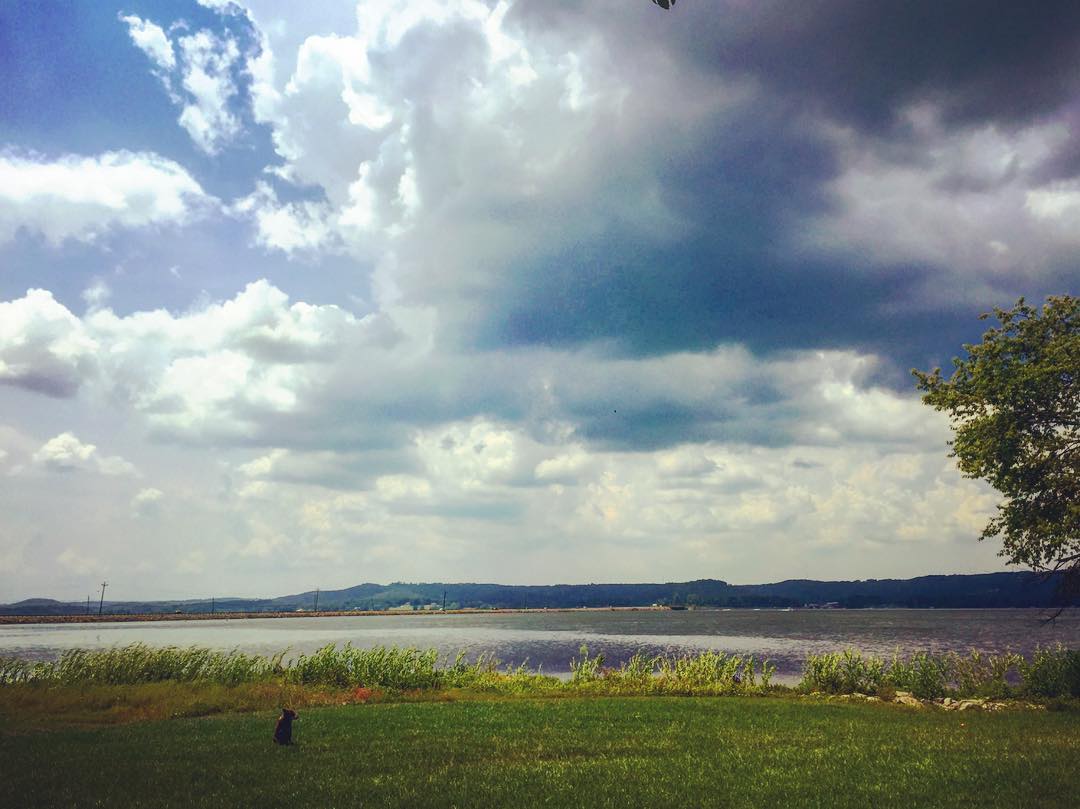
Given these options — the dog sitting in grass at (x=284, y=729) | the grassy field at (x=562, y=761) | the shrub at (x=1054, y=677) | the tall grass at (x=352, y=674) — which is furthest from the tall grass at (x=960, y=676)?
the dog sitting in grass at (x=284, y=729)

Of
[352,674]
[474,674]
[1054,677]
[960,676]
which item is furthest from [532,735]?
[960,676]

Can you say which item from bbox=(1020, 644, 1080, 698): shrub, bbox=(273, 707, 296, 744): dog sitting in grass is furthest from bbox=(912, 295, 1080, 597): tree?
→ bbox=(273, 707, 296, 744): dog sitting in grass

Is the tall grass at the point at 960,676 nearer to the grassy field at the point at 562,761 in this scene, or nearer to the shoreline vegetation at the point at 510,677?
the shoreline vegetation at the point at 510,677

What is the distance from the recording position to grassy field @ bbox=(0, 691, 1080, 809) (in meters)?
14.5

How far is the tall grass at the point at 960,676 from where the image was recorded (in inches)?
1208

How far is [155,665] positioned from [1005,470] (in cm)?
4596

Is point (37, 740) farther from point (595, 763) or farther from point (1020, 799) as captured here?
point (1020, 799)

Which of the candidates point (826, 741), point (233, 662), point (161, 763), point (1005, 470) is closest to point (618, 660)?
point (233, 662)

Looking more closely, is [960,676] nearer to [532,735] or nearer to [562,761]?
[532,735]

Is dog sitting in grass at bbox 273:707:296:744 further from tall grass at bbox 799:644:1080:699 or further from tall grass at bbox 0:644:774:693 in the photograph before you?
tall grass at bbox 799:644:1080:699

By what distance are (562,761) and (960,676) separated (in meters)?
27.8

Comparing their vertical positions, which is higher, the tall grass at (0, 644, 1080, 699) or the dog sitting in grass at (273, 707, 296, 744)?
the dog sitting in grass at (273, 707, 296, 744)

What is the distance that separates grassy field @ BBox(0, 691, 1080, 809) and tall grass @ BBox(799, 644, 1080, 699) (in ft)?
20.3

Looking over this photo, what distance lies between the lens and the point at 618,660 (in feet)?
260
